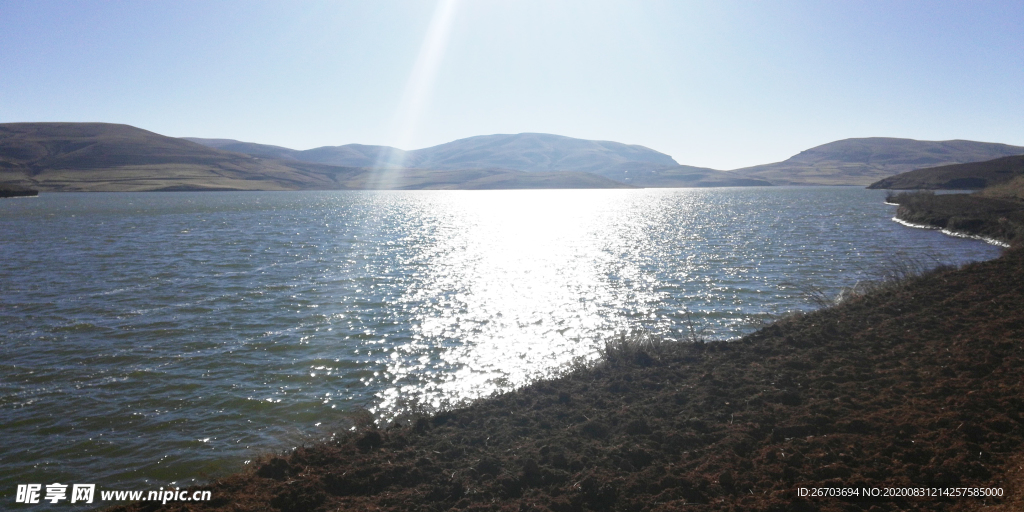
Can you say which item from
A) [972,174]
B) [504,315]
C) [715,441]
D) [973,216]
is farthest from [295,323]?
[972,174]

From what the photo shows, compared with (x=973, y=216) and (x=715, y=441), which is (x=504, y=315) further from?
(x=973, y=216)

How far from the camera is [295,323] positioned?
56.6ft

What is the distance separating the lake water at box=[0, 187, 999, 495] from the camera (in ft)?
A: 32.6

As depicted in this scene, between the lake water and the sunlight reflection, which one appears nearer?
the lake water

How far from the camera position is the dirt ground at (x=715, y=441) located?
6.20 meters

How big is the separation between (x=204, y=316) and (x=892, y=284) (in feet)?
69.3

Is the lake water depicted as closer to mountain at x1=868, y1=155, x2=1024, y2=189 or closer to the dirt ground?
the dirt ground

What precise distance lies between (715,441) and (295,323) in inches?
533

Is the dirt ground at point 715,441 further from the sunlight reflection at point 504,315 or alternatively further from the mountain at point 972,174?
the mountain at point 972,174

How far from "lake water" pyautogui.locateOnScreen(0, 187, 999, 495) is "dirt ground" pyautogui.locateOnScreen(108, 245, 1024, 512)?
2457 mm

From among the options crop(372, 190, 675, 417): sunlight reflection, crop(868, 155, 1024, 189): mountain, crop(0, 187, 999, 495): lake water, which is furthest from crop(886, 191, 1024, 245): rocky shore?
crop(868, 155, 1024, 189): mountain

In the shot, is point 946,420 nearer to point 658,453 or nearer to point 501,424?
point 658,453

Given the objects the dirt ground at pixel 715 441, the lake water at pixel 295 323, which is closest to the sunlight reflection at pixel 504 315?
the lake water at pixel 295 323

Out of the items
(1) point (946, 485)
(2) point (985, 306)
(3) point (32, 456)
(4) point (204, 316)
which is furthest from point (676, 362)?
(4) point (204, 316)
